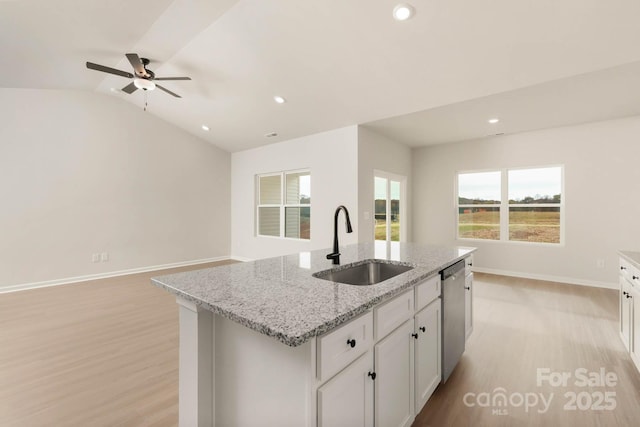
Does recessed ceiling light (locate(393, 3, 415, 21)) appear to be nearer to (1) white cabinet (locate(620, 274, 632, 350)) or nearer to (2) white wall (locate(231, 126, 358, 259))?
(2) white wall (locate(231, 126, 358, 259))

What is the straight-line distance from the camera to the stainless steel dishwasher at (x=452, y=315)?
190 centimetres

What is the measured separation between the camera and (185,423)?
4.17ft

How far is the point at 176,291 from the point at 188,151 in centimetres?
573

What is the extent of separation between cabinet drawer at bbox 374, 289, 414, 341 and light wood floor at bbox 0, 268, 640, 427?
0.78m

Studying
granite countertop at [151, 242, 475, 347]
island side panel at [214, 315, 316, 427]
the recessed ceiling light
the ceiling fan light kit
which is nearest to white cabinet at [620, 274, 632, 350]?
granite countertop at [151, 242, 475, 347]

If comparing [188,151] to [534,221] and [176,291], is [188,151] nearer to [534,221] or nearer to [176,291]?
[176,291]

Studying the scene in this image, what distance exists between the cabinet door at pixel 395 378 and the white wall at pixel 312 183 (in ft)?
10.7

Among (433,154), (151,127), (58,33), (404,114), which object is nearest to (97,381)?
(58,33)

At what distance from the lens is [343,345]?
1014 millimetres

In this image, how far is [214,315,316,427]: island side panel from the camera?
0.91 m

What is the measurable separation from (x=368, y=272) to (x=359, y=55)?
2.45m

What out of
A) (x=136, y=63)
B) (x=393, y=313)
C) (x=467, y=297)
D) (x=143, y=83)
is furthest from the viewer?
(x=143, y=83)

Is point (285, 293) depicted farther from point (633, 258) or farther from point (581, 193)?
point (581, 193)

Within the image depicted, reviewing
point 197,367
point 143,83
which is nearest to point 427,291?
point 197,367
